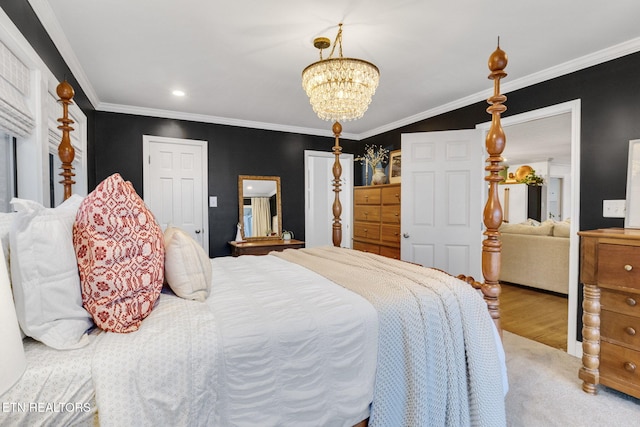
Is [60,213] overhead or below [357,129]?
below

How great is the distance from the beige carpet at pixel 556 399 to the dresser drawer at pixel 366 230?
2.22m

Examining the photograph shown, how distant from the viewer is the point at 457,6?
1.90m

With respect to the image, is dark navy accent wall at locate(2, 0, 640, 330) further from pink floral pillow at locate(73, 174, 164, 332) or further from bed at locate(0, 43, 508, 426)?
bed at locate(0, 43, 508, 426)

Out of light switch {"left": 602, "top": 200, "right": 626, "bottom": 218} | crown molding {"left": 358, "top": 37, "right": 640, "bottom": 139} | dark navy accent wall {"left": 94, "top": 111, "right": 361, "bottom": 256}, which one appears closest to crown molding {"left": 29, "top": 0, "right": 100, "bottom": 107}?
dark navy accent wall {"left": 94, "top": 111, "right": 361, "bottom": 256}

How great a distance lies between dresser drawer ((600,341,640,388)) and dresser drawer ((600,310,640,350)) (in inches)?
1.9

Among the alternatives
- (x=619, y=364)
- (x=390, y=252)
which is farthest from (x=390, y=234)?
(x=619, y=364)

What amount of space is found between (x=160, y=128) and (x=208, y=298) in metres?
3.32

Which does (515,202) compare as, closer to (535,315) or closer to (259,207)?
(535,315)

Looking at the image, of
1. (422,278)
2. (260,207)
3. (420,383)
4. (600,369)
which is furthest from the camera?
(260,207)

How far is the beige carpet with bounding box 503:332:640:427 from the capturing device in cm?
Answer: 186

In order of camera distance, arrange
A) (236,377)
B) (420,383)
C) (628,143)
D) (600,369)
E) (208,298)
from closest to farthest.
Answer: (236,377), (420,383), (208,298), (600,369), (628,143)

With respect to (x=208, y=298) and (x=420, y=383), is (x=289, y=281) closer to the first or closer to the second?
(x=208, y=298)

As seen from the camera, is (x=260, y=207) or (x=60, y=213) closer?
(x=60, y=213)

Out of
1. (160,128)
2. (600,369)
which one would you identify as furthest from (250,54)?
(600,369)
